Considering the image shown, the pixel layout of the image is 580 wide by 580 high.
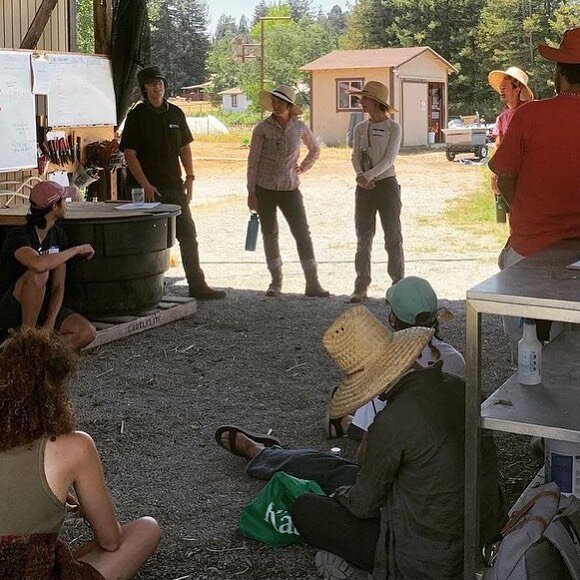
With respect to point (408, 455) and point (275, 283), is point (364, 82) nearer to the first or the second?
point (275, 283)

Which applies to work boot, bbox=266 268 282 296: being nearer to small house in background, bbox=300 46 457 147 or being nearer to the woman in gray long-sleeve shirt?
the woman in gray long-sleeve shirt

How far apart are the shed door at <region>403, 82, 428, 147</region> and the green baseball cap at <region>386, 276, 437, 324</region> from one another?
1293 inches

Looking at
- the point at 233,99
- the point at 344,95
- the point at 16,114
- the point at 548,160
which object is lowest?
the point at 548,160

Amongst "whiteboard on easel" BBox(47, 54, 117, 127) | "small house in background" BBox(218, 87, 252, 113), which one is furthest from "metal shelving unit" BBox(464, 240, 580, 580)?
"small house in background" BBox(218, 87, 252, 113)

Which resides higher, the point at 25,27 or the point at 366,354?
the point at 25,27

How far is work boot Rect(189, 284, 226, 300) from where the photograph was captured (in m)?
8.88

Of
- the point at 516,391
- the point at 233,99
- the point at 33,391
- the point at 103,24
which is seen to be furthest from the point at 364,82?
the point at 33,391

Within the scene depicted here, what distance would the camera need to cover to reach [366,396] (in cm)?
318

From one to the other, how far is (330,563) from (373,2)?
48699 millimetres

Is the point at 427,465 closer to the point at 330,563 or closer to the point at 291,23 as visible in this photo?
the point at 330,563

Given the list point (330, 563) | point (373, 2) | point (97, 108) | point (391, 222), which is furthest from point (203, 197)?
Answer: point (373, 2)

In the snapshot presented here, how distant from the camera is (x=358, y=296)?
28.8 feet

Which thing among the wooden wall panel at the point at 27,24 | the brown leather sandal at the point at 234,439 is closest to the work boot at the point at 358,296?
the wooden wall panel at the point at 27,24

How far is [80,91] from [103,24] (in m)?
0.78
